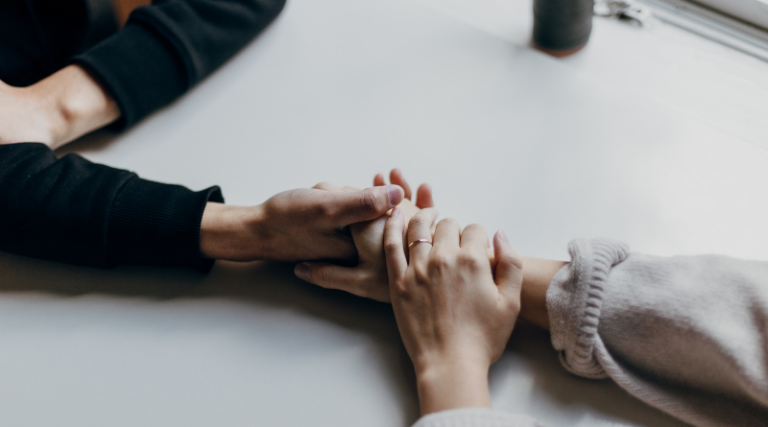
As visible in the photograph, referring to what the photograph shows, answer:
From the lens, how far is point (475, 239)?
59cm

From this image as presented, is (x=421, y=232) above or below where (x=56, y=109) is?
above

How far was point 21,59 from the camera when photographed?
0.81 metres

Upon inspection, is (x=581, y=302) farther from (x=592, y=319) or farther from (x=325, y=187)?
(x=325, y=187)

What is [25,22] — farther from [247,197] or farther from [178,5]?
[247,197]

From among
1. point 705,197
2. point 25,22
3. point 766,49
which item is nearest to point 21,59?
point 25,22

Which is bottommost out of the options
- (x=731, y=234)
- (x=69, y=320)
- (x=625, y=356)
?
(x=69, y=320)

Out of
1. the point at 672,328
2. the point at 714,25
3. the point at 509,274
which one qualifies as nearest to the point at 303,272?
the point at 509,274

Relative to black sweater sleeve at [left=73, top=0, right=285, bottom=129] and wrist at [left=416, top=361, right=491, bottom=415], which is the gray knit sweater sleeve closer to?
wrist at [left=416, top=361, right=491, bottom=415]

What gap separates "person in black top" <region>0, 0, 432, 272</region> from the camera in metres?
0.63

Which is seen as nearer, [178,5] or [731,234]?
[731,234]

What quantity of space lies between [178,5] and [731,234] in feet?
2.78

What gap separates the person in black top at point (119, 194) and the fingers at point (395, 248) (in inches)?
0.8

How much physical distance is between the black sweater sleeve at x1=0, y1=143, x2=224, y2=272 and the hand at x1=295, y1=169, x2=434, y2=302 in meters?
0.14

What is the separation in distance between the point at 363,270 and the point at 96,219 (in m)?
0.33
